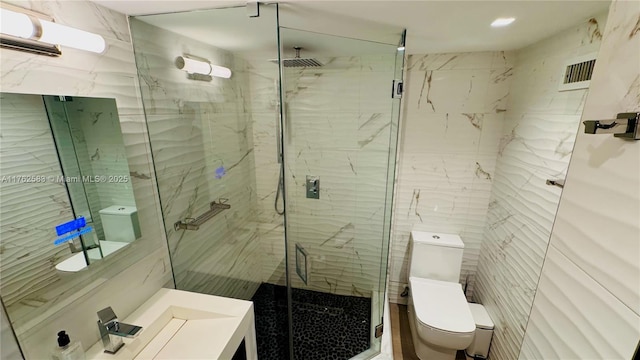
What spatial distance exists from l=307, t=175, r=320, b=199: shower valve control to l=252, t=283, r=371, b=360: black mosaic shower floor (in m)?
0.82

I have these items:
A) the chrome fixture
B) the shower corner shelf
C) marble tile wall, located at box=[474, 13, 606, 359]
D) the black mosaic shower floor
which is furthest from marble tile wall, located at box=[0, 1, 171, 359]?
marble tile wall, located at box=[474, 13, 606, 359]

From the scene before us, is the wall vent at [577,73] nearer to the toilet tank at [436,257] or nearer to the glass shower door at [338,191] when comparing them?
the glass shower door at [338,191]

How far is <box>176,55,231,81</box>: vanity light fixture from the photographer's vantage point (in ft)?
4.98

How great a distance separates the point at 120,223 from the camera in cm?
123

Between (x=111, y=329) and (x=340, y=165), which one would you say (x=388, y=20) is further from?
(x=111, y=329)

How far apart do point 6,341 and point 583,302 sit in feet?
5.51

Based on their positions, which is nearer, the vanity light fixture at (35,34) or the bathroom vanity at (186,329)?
the vanity light fixture at (35,34)

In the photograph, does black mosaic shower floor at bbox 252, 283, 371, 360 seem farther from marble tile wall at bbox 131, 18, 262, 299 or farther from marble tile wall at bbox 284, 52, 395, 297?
marble tile wall at bbox 131, 18, 262, 299

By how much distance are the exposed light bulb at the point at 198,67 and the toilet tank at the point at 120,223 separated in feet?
2.80

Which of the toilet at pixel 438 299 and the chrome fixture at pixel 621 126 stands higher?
the chrome fixture at pixel 621 126

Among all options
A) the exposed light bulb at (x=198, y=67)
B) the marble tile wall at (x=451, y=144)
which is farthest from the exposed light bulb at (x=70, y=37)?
the marble tile wall at (x=451, y=144)

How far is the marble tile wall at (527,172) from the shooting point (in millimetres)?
1330

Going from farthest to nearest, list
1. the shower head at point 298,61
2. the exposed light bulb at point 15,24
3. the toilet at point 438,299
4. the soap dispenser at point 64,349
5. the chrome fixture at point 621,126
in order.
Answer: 1. the toilet at point 438,299
2. the shower head at point 298,61
3. the soap dispenser at point 64,349
4. the exposed light bulb at point 15,24
5. the chrome fixture at point 621,126

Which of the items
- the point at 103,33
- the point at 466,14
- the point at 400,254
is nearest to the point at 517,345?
the point at 400,254
